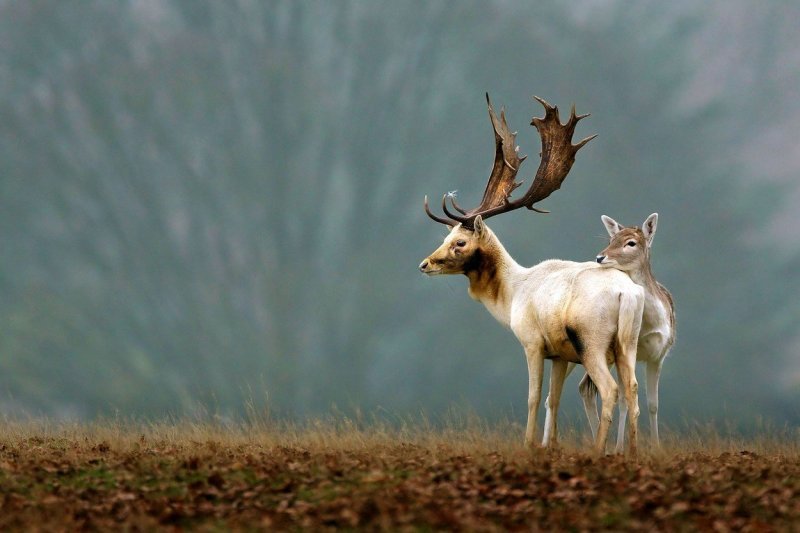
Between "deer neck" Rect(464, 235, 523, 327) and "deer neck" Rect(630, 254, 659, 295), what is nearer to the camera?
"deer neck" Rect(630, 254, 659, 295)

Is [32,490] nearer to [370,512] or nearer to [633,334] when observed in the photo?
[370,512]

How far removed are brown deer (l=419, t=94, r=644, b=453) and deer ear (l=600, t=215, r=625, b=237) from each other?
0.68 metres

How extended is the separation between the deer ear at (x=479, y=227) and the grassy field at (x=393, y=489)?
3.30 metres

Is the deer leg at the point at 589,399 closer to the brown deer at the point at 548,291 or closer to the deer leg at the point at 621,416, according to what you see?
the brown deer at the point at 548,291

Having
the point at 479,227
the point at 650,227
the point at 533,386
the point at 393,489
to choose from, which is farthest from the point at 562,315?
the point at 393,489

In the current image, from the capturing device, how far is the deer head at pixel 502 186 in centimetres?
1488

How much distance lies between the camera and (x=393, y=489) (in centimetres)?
907

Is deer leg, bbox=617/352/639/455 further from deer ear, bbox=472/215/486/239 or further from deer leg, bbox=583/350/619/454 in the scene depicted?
deer ear, bbox=472/215/486/239

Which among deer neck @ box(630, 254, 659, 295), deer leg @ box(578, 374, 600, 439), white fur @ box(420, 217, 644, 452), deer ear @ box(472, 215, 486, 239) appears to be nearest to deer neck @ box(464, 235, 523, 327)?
white fur @ box(420, 217, 644, 452)

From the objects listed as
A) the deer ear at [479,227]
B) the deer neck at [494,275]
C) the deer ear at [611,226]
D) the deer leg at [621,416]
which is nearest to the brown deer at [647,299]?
the deer ear at [611,226]

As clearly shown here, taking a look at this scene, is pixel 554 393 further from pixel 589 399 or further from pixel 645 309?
pixel 645 309

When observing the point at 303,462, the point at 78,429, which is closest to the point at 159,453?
the point at 303,462

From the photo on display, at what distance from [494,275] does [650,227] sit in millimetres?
2563

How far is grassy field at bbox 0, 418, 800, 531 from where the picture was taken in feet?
26.9
